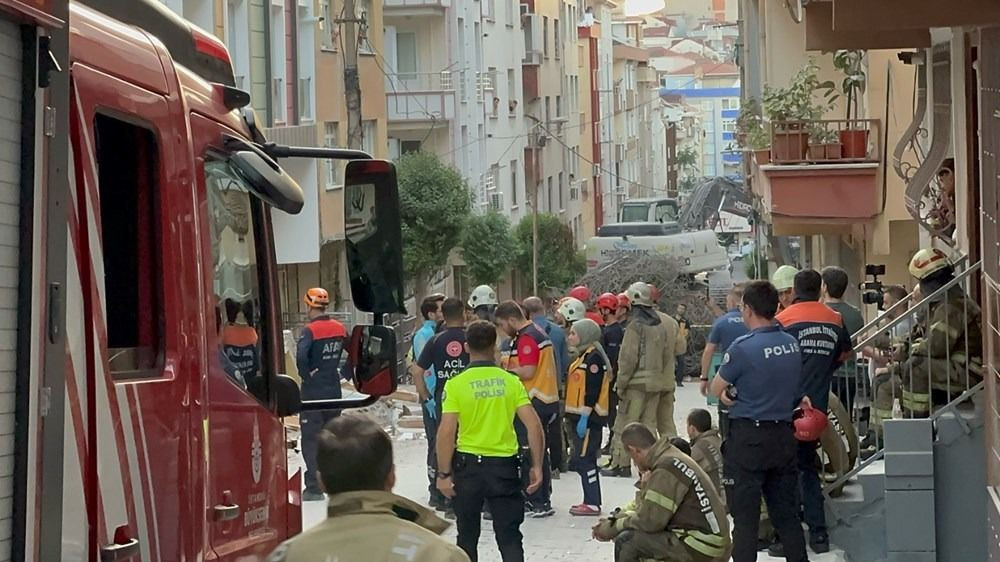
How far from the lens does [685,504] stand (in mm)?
8281

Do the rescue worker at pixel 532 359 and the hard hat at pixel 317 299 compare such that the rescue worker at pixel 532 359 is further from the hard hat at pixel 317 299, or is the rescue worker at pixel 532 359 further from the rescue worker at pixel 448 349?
the hard hat at pixel 317 299

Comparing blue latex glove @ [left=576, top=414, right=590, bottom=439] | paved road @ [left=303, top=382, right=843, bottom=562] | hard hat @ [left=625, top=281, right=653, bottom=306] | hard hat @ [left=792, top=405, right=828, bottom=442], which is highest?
A: hard hat @ [left=625, top=281, right=653, bottom=306]

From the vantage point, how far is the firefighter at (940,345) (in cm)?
1069

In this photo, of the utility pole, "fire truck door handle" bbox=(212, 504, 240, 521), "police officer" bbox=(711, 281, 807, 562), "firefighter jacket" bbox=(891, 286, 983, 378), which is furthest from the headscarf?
the utility pole

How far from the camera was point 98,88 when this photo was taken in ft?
13.6

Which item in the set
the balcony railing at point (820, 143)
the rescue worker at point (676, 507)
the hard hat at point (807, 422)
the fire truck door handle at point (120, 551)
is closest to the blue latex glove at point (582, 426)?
the hard hat at point (807, 422)

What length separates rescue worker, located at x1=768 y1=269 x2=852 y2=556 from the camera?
10.9 m

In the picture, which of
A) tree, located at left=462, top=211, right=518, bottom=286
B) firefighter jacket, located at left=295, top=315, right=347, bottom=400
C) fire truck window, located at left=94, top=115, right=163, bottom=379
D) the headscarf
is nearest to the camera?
fire truck window, located at left=94, top=115, right=163, bottom=379

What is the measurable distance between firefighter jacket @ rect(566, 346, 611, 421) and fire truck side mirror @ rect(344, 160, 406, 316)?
890 cm

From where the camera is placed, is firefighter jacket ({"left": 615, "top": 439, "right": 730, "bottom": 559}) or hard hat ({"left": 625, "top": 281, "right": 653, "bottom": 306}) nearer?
firefighter jacket ({"left": 615, "top": 439, "right": 730, "bottom": 559})

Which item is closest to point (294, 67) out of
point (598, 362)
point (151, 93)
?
point (598, 362)

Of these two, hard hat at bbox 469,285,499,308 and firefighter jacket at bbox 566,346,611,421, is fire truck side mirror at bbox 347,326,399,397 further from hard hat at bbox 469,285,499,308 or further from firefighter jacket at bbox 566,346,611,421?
hard hat at bbox 469,285,499,308

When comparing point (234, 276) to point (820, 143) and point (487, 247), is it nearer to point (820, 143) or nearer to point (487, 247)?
point (820, 143)

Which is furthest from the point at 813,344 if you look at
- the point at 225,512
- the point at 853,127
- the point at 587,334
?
the point at 853,127
